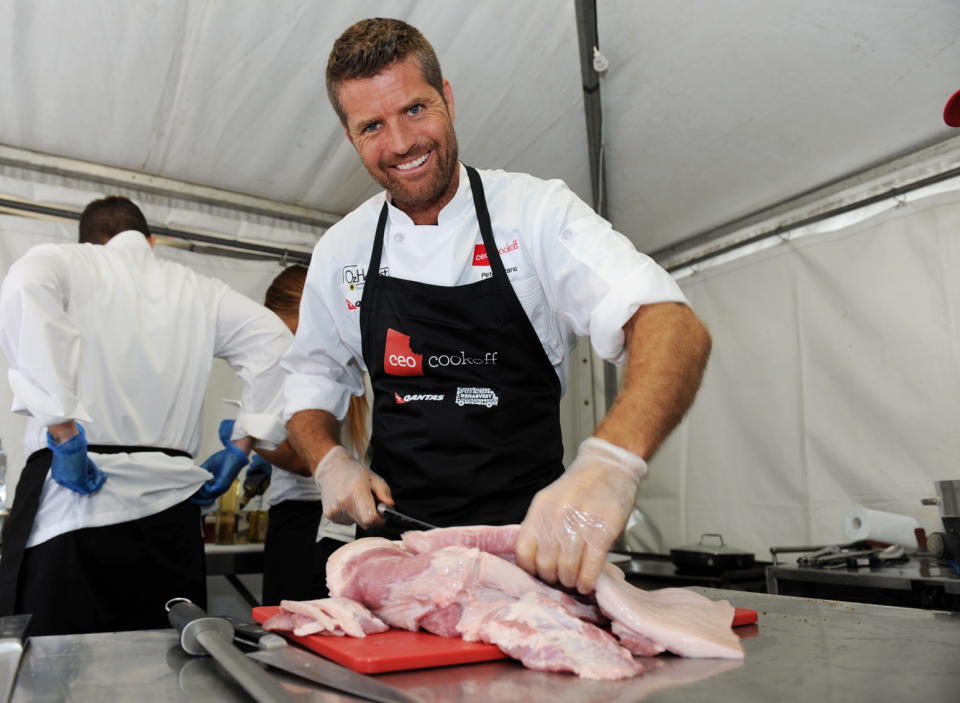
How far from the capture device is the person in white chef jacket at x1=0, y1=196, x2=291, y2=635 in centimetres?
236

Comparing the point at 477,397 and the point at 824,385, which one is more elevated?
the point at 824,385

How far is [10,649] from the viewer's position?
4.19ft

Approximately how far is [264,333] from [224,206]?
983 mm

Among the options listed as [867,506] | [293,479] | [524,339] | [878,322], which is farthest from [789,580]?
[293,479]

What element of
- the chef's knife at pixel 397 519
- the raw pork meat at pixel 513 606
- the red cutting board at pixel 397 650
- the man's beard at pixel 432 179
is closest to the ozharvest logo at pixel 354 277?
the man's beard at pixel 432 179

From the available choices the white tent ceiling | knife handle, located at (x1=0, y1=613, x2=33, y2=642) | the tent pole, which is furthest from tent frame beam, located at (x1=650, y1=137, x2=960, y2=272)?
knife handle, located at (x1=0, y1=613, x2=33, y2=642)

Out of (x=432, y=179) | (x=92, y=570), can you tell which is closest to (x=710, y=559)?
(x=432, y=179)

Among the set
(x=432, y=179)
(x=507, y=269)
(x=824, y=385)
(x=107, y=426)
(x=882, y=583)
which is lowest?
(x=882, y=583)

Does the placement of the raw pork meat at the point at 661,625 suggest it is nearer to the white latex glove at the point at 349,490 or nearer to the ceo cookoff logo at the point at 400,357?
the white latex glove at the point at 349,490

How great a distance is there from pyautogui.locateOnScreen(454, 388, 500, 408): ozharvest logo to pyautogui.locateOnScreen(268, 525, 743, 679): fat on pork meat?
48 centimetres

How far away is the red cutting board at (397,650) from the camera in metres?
1.12

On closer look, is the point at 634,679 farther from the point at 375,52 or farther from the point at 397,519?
the point at 375,52

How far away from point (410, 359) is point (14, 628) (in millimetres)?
1031

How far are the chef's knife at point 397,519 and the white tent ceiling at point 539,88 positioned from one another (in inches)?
74.8
